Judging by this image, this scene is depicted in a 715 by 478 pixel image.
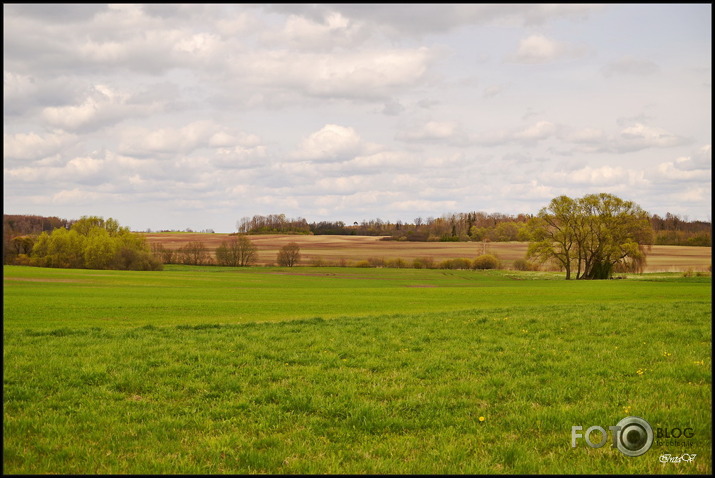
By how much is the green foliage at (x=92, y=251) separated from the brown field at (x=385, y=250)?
15.8 metres

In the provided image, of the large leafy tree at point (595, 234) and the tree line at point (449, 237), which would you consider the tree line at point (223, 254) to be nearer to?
the tree line at point (449, 237)

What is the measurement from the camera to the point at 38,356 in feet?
45.5

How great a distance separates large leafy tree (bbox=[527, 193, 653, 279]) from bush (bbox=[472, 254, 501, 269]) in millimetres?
21966

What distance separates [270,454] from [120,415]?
3.21 metres

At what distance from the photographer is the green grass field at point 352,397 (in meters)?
7.57

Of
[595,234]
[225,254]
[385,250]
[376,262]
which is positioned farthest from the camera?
[385,250]

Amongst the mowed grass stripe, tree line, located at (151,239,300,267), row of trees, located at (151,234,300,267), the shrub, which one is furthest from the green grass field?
tree line, located at (151,239,300,267)

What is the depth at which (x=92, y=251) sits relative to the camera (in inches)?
4085

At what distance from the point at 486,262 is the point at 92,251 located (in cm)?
7512

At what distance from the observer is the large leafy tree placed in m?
79.8

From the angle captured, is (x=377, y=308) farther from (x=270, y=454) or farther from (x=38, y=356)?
(x=270, y=454)

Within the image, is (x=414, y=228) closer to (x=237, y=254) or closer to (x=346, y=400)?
(x=237, y=254)

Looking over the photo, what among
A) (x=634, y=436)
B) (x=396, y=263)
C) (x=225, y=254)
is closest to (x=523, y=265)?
(x=396, y=263)

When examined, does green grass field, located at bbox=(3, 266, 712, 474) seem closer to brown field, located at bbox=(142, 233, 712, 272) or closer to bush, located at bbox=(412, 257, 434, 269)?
brown field, located at bbox=(142, 233, 712, 272)
